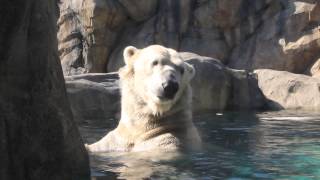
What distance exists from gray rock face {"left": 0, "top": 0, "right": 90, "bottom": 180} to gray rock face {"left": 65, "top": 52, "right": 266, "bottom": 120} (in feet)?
22.2

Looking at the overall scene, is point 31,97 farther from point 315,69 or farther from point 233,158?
point 315,69

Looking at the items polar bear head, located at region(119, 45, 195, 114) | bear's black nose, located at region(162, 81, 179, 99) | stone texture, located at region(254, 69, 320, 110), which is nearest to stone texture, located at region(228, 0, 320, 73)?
stone texture, located at region(254, 69, 320, 110)

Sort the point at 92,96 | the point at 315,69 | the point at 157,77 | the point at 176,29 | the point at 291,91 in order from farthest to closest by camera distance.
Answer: the point at 176,29 < the point at 315,69 < the point at 291,91 < the point at 92,96 < the point at 157,77

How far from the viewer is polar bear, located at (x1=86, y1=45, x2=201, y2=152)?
239 inches

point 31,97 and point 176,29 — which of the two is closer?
point 31,97

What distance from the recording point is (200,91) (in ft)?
43.7

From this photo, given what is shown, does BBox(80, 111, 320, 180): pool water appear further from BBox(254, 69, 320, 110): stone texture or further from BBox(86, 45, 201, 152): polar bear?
BBox(254, 69, 320, 110): stone texture

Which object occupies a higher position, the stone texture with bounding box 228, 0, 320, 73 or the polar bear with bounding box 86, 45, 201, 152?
the stone texture with bounding box 228, 0, 320, 73

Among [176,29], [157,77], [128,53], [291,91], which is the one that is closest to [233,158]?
[157,77]

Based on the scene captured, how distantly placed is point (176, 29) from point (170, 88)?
14.1 m

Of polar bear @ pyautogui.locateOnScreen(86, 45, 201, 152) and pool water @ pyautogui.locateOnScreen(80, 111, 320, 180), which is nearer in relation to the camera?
pool water @ pyautogui.locateOnScreen(80, 111, 320, 180)

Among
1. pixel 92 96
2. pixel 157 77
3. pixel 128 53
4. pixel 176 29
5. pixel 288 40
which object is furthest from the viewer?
pixel 176 29

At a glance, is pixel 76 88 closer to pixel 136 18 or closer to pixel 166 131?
pixel 166 131

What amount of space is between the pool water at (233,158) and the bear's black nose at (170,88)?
554mm
